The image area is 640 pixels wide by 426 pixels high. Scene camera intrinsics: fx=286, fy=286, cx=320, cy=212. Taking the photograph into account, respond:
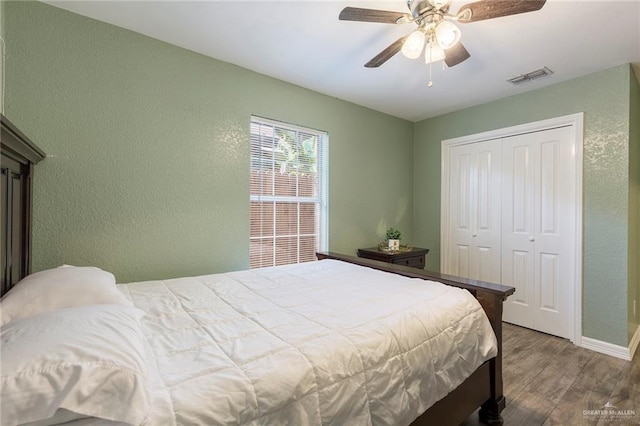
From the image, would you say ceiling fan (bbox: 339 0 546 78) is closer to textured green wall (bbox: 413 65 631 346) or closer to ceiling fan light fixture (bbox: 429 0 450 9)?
ceiling fan light fixture (bbox: 429 0 450 9)

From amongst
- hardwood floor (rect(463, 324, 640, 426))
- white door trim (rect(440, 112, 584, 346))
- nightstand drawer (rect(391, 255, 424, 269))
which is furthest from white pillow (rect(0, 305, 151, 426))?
white door trim (rect(440, 112, 584, 346))

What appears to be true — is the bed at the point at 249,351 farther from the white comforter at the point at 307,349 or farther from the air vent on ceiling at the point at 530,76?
the air vent on ceiling at the point at 530,76

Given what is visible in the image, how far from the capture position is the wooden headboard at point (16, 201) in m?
1.23

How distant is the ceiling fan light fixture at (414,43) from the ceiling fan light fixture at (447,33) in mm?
94

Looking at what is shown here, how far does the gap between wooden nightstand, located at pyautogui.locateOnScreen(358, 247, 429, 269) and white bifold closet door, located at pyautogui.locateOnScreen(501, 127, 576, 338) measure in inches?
35.3

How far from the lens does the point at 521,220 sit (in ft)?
10.0

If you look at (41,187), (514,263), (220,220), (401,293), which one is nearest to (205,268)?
(220,220)

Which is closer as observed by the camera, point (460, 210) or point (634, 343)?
point (634, 343)

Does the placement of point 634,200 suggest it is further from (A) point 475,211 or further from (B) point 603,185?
(A) point 475,211

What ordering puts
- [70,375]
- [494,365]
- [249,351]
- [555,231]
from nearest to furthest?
[70,375] < [249,351] < [494,365] < [555,231]

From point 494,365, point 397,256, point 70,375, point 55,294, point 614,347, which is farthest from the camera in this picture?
point 397,256

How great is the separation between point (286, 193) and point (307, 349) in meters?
2.11

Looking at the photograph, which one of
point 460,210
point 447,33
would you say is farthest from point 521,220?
point 447,33

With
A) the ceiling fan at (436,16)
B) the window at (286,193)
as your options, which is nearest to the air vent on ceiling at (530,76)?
the ceiling fan at (436,16)
